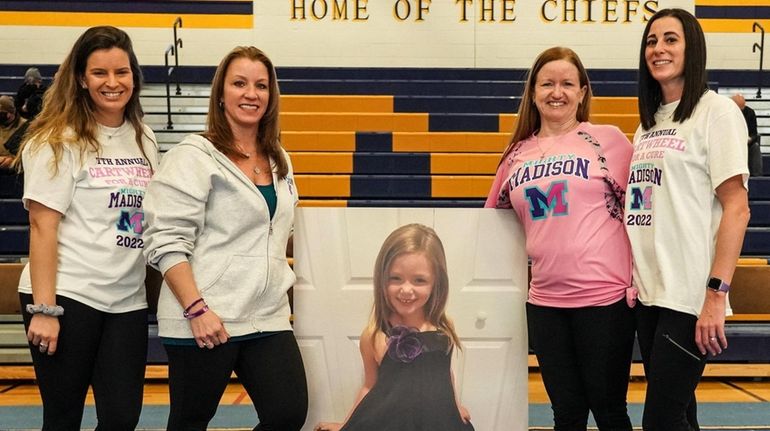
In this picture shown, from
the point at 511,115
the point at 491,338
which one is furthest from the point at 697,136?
the point at 511,115

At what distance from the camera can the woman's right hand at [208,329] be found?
6.86 ft

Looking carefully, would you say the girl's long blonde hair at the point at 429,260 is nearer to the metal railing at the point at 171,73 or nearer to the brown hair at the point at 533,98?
the brown hair at the point at 533,98

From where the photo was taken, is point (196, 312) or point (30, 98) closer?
point (196, 312)

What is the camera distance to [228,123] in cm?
224

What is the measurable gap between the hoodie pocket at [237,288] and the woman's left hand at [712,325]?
122 cm

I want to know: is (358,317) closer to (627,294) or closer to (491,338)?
(491,338)

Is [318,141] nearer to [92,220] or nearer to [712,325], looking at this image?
[92,220]

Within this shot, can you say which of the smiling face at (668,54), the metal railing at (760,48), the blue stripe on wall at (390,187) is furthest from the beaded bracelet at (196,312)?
the metal railing at (760,48)

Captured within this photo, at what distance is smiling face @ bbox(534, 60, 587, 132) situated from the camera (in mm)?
2365

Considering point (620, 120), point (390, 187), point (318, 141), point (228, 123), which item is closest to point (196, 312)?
point (228, 123)

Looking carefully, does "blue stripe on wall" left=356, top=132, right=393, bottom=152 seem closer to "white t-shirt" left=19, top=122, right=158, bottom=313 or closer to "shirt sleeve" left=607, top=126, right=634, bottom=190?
"shirt sleeve" left=607, top=126, right=634, bottom=190

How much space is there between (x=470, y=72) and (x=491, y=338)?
6706 millimetres

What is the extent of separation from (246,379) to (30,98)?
197 inches

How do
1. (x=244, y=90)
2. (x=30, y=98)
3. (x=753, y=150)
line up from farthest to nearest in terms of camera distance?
(x=753, y=150) < (x=30, y=98) < (x=244, y=90)
